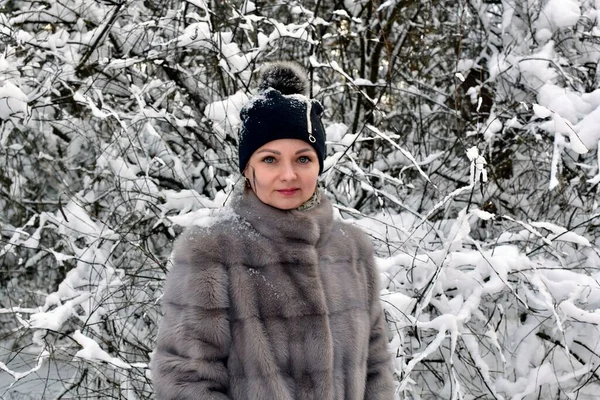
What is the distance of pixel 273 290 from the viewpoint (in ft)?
5.17

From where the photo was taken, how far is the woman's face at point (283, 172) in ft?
5.24

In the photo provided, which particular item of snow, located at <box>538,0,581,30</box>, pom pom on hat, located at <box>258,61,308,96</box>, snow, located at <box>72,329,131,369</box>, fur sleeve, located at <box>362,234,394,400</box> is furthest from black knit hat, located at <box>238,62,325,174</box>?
snow, located at <box>538,0,581,30</box>

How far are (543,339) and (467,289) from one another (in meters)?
0.58

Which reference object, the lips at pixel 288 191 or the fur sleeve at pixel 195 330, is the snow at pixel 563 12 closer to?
the lips at pixel 288 191

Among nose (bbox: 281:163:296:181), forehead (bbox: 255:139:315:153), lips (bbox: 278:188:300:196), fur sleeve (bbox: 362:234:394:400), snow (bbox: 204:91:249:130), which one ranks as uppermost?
forehead (bbox: 255:139:315:153)

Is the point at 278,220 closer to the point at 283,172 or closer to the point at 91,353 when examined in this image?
the point at 283,172

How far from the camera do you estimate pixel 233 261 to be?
1.55 meters

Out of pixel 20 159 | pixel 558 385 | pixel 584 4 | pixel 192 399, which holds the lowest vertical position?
pixel 558 385

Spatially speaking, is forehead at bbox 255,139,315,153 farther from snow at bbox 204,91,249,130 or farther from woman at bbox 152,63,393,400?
snow at bbox 204,91,249,130

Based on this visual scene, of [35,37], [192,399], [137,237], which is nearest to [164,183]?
[137,237]

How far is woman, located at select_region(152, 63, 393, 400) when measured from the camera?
4.88 ft

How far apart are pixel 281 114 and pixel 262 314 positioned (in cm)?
53

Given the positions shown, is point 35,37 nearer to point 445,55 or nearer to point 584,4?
point 445,55

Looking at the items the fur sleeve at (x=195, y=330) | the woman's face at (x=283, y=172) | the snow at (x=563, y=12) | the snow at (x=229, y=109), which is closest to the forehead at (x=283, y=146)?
the woman's face at (x=283, y=172)
